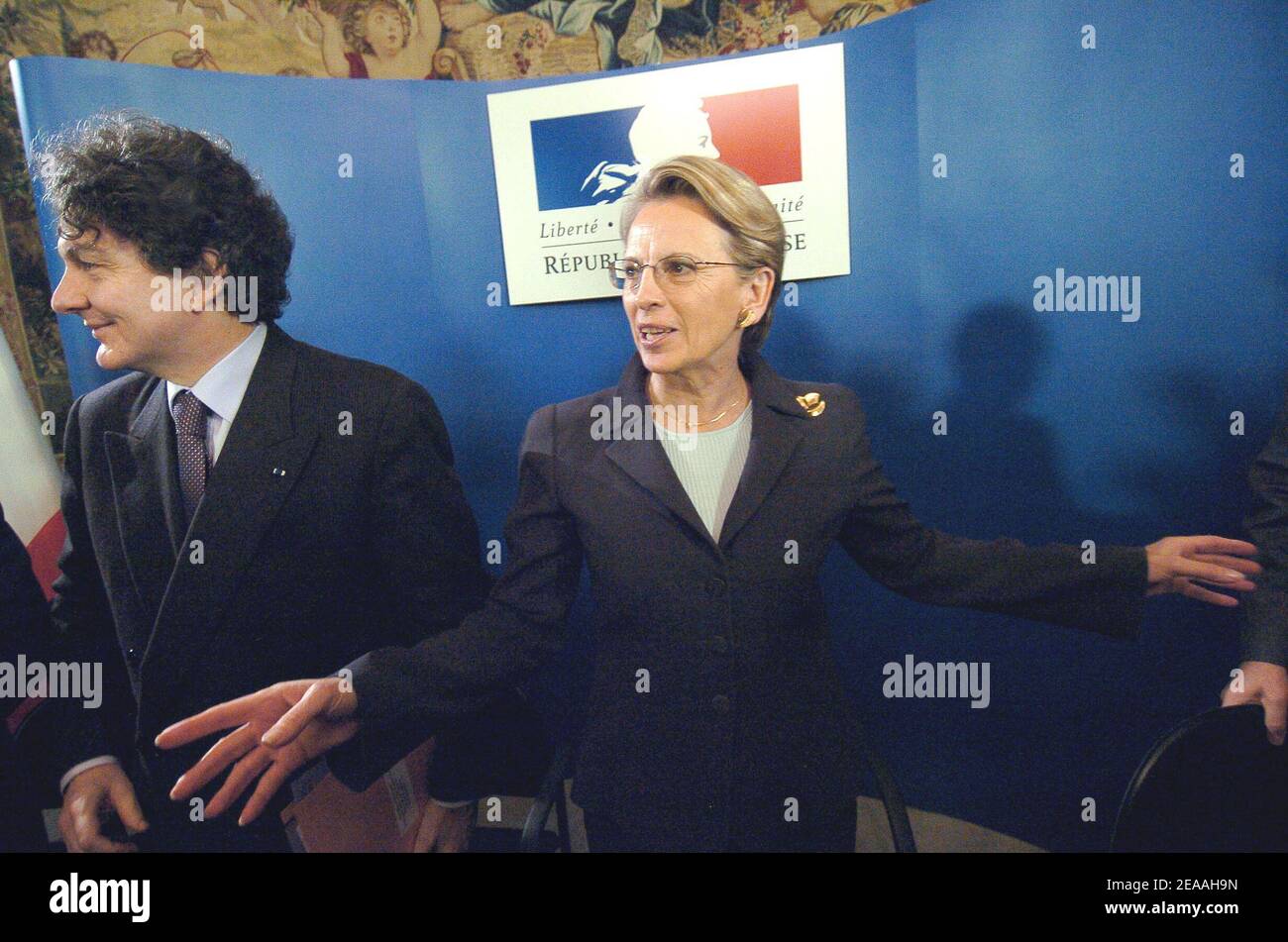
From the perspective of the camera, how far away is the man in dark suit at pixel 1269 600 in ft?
4.72

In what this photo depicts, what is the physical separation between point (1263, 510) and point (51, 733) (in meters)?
2.21

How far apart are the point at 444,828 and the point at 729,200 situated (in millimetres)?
1241

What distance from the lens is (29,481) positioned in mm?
1645

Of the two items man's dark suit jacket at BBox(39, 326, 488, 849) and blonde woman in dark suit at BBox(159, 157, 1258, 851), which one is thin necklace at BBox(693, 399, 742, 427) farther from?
man's dark suit jacket at BBox(39, 326, 488, 849)

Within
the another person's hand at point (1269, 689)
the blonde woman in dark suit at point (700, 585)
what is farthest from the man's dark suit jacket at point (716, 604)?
the another person's hand at point (1269, 689)

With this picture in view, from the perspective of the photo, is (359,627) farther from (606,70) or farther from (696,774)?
(606,70)

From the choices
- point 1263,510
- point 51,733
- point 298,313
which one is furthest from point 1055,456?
point 51,733

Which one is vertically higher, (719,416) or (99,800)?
(719,416)

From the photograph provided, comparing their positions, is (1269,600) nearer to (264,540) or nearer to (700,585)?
(700,585)

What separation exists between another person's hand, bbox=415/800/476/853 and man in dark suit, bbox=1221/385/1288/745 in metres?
1.39

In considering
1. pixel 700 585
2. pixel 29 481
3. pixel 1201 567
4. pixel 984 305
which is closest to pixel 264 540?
pixel 29 481

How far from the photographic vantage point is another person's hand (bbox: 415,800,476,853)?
64.1 inches

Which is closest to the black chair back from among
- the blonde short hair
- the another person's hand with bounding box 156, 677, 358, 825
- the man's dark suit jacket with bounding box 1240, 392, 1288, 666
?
the man's dark suit jacket with bounding box 1240, 392, 1288, 666

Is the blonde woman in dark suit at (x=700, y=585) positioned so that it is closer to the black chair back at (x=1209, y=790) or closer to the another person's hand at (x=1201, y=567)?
the another person's hand at (x=1201, y=567)
